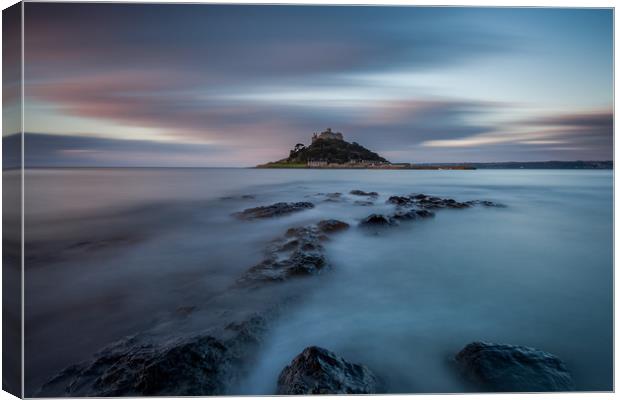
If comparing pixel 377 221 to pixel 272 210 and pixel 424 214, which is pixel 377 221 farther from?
pixel 272 210

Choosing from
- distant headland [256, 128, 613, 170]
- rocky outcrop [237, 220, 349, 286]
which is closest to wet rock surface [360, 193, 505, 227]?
distant headland [256, 128, 613, 170]

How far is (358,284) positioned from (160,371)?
1.79 metres

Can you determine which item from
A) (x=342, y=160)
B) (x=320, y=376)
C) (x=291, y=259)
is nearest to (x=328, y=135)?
(x=342, y=160)

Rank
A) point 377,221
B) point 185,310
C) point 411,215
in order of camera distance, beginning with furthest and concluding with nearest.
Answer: point 411,215
point 377,221
point 185,310

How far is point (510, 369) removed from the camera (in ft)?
7.13

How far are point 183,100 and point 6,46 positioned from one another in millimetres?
1452

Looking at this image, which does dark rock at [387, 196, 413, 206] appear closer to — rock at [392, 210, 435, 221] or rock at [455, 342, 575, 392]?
rock at [392, 210, 435, 221]

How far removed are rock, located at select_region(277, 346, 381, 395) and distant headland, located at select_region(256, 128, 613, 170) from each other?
2732 millimetres

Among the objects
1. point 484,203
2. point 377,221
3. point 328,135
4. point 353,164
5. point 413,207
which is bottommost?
point 377,221

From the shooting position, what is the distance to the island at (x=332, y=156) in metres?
4.40

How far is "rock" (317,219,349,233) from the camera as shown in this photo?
457cm

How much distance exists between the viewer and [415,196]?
266 inches

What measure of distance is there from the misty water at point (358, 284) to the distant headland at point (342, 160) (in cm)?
49

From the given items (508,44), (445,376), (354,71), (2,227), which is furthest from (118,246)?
(508,44)
